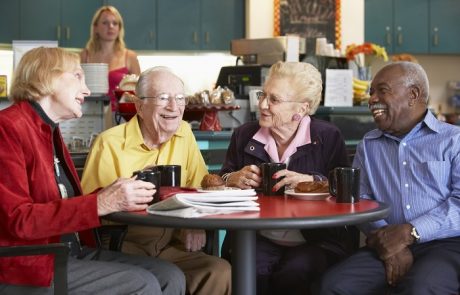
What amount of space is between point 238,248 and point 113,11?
11.5 feet

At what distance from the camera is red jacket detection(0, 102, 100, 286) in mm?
1836

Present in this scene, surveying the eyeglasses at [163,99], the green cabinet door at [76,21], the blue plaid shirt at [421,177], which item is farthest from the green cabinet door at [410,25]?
the eyeglasses at [163,99]

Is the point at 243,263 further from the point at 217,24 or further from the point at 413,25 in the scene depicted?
the point at 413,25

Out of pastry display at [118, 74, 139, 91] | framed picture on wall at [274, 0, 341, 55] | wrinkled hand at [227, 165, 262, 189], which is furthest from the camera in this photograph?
framed picture on wall at [274, 0, 341, 55]

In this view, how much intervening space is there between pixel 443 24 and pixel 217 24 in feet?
8.39

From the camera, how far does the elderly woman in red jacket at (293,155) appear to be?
2.42 metres

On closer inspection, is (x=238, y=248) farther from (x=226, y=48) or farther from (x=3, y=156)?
(x=226, y=48)

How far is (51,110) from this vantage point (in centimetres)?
212

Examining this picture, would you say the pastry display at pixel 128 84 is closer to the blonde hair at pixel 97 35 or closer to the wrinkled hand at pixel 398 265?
the wrinkled hand at pixel 398 265

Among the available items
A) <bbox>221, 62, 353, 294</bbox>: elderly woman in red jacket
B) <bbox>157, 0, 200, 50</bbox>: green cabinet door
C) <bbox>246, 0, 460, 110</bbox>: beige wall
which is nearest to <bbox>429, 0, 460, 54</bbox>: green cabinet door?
<bbox>246, 0, 460, 110</bbox>: beige wall

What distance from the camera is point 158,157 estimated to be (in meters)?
2.46

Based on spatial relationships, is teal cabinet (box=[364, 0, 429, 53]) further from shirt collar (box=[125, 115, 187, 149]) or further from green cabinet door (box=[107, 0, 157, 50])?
shirt collar (box=[125, 115, 187, 149])

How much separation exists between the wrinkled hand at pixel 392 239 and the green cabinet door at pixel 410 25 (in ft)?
19.9

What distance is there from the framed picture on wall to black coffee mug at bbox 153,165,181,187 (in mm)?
5559
